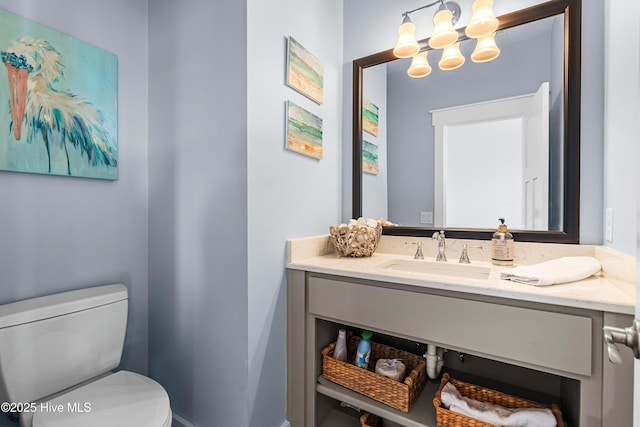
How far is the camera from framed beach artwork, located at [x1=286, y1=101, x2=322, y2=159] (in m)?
1.40

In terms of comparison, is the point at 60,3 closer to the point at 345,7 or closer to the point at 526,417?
the point at 345,7

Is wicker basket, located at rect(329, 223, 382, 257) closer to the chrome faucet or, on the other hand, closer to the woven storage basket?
the chrome faucet

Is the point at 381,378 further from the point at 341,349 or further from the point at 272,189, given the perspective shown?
the point at 272,189

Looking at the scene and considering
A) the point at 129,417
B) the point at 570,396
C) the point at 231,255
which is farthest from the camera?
the point at 231,255

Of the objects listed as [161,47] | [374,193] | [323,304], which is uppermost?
[161,47]

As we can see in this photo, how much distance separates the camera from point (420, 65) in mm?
1594

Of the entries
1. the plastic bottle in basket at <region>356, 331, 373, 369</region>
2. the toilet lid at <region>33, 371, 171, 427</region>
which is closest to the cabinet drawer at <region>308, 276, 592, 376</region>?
the plastic bottle in basket at <region>356, 331, 373, 369</region>

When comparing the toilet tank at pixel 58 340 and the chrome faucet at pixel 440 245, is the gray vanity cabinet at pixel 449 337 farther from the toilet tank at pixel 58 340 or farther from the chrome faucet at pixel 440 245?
the toilet tank at pixel 58 340

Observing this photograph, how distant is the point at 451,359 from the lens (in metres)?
1.46

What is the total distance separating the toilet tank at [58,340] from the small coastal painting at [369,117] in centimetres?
150

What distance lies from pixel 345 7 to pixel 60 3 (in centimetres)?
143

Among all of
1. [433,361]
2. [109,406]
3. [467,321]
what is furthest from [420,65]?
[109,406]

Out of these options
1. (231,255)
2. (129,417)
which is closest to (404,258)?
(231,255)

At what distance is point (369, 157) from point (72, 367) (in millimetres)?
1671
